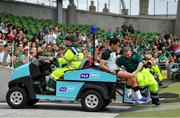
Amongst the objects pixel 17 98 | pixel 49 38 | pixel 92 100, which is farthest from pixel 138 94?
pixel 49 38

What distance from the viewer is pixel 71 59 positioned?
1340 centimetres

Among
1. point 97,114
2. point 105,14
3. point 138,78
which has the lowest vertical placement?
point 97,114

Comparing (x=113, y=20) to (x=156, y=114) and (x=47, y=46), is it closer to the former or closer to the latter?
(x=47, y=46)

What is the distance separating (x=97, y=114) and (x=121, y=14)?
30591 millimetres

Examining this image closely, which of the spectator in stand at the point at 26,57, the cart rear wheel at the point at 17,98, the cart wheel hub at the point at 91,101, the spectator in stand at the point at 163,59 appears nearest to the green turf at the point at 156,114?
the cart wheel hub at the point at 91,101

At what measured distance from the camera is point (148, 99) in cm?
1339

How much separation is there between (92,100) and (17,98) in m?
2.12

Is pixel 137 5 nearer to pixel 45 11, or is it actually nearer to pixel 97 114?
pixel 45 11

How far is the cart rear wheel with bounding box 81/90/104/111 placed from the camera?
42.7 ft

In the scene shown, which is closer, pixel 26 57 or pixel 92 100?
pixel 92 100

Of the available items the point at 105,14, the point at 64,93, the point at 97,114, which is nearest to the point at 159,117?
the point at 97,114

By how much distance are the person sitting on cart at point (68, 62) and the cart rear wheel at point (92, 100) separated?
0.82 meters

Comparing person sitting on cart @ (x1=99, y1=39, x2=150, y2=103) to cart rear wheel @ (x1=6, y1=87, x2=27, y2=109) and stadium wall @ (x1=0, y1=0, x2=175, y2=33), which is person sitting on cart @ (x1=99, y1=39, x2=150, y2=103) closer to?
cart rear wheel @ (x1=6, y1=87, x2=27, y2=109)

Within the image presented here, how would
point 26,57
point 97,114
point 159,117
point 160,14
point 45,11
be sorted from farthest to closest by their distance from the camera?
point 160,14 < point 45,11 < point 26,57 < point 97,114 < point 159,117
